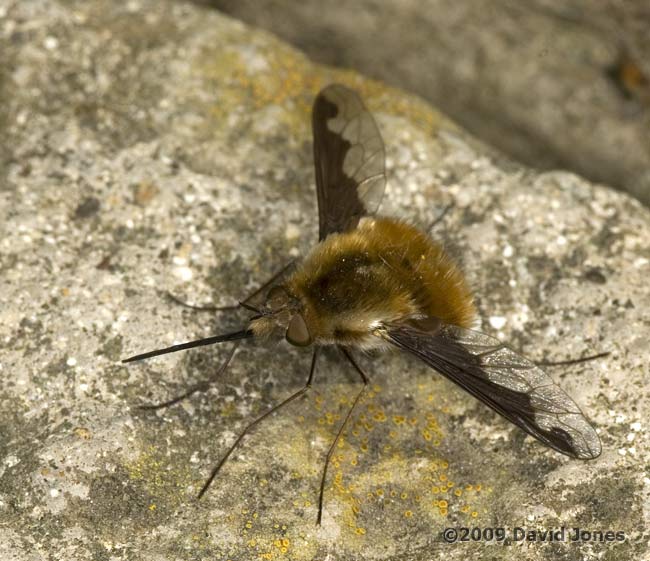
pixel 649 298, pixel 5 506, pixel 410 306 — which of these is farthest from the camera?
pixel 649 298

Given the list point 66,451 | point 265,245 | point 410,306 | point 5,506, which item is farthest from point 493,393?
point 5,506

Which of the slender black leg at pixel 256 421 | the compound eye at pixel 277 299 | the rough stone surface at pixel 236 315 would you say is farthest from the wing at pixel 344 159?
the slender black leg at pixel 256 421

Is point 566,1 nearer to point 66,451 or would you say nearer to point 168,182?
A: point 168,182

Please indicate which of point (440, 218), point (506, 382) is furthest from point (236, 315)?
point (506, 382)

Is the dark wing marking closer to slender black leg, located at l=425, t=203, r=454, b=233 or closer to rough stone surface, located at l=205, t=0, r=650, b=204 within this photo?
slender black leg, located at l=425, t=203, r=454, b=233

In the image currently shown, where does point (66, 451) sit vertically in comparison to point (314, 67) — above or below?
below

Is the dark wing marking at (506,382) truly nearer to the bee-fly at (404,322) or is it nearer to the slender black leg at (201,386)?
the bee-fly at (404,322)
